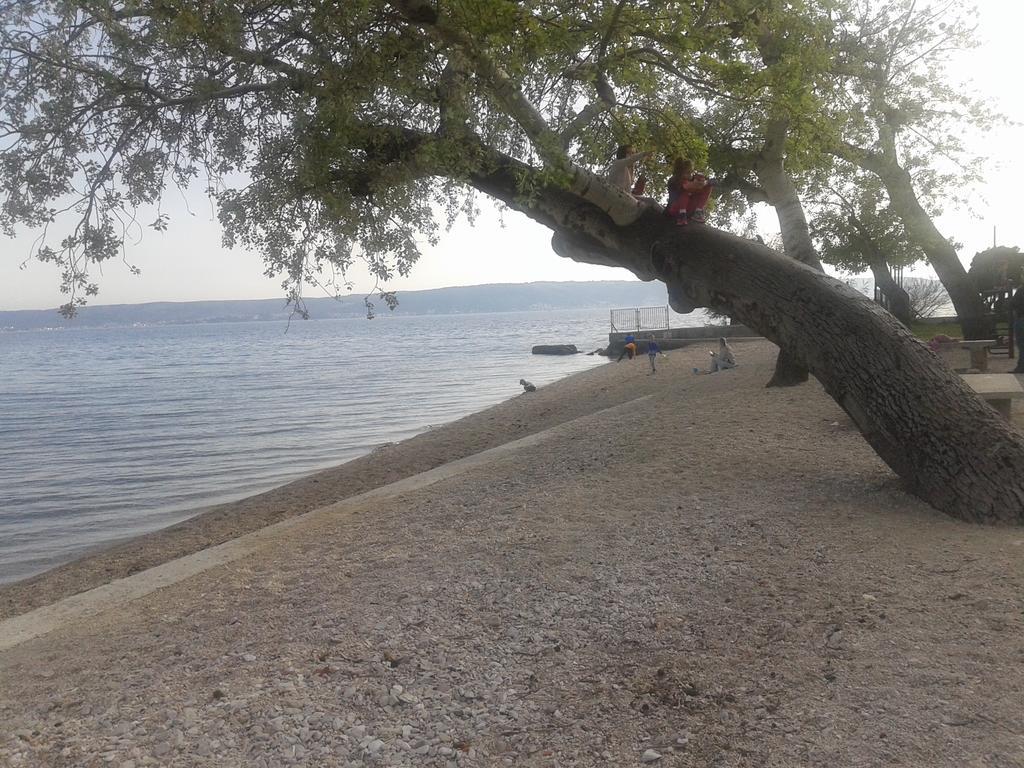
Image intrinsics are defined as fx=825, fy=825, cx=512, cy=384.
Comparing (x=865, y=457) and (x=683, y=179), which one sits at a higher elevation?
(x=683, y=179)

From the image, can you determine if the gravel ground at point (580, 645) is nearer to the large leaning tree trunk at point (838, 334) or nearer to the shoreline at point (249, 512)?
the large leaning tree trunk at point (838, 334)

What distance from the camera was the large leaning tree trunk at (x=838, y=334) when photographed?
6.00m

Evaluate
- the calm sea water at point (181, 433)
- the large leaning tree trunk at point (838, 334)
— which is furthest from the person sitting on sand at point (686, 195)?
the calm sea water at point (181, 433)

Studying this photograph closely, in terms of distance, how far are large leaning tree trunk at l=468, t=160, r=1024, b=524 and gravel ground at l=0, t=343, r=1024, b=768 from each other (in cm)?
37

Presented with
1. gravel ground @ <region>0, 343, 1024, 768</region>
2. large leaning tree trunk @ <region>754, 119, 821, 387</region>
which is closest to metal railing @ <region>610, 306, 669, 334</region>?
large leaning tree trunk @ <region>754, 119, 821, 387</region>

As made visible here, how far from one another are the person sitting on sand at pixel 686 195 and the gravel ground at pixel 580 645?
2576 mm

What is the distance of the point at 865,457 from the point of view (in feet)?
25.6

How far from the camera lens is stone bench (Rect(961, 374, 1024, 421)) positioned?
26.4 feet

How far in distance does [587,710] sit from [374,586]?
2.12 meters

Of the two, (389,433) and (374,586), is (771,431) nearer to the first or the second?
(374,586)

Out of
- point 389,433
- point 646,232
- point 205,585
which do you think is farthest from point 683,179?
point 389,433

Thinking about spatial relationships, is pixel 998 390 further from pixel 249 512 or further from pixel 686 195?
pixel 249 512

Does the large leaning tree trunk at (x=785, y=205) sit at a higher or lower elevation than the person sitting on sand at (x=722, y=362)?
higher

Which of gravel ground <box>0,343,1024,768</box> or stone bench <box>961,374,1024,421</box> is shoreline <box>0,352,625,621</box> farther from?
stone bench <box>961,374,1024,421</box>
